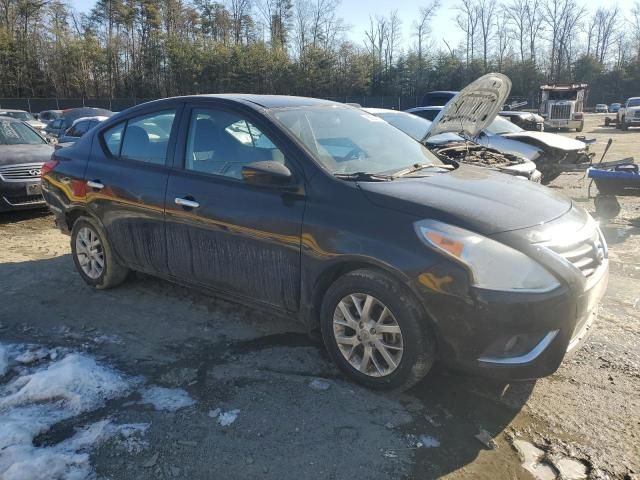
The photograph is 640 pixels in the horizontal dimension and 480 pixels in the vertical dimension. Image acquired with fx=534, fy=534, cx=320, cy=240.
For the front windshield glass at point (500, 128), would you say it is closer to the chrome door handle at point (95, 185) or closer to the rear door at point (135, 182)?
the rear door at point (135, 182)

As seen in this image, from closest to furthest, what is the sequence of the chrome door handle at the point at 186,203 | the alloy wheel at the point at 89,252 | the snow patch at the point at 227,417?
the snow patch at the point at 227,417 < the chrome door handle at the point at 186,203 < the alloy wheel at the point at 89,252

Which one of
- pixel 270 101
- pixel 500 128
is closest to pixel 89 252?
pixel 270 101

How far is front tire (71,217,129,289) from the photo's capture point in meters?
4.75

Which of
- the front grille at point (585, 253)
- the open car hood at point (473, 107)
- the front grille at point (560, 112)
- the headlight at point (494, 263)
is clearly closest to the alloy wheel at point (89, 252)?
the headlight at point (494, 263)

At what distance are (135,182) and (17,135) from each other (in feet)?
20.2

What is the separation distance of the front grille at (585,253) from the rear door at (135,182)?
2.77 metres

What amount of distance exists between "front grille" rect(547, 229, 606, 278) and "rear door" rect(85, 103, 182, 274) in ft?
9.09

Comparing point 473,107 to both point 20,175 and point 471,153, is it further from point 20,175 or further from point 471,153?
point 20,175

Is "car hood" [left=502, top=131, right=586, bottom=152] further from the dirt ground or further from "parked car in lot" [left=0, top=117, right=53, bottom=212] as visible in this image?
"parked car in lot" [left=0, top=117, right=53, bottom=212]

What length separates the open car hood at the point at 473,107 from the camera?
775 cm

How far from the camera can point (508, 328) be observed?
2730 millimetres

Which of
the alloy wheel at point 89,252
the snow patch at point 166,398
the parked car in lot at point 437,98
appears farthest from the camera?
the parked car in lot at point 437,98

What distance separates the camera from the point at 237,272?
367 centimetres

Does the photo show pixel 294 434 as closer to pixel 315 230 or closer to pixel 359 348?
pixel 359 348
